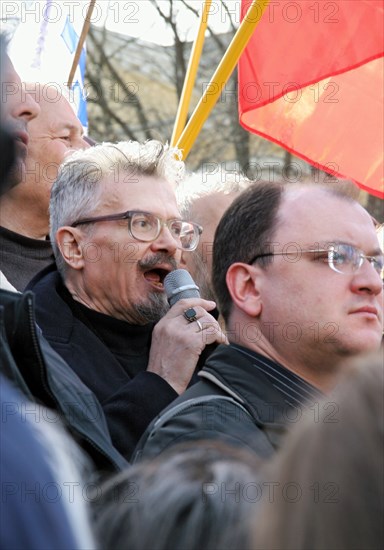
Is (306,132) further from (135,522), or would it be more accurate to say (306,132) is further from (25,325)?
(135,522)

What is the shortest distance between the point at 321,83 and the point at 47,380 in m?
3.78

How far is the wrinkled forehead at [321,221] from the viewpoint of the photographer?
Result: 3139mm

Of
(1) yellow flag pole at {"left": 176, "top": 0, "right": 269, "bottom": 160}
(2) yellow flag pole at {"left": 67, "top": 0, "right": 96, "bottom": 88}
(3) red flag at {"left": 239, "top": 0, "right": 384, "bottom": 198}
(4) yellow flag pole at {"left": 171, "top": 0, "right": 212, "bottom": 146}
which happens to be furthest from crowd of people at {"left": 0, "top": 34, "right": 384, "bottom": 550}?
(3) red flag at {"left": 239, "top": 0, "right": 384, "bottom": 198}

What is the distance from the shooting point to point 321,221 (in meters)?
3.17

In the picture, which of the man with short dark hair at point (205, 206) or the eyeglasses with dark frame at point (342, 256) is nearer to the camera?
the eyeglasses with dark frame at point (342, 256)

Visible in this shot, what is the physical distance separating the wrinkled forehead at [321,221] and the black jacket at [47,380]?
0.76 metres

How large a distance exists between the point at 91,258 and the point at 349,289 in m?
0.92

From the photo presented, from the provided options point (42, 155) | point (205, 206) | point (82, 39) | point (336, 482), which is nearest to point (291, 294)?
point (205, 206)

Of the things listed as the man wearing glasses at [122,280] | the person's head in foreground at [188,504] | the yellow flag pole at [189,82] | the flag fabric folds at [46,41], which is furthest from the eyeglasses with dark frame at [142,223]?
the person's head in foreground at [188,504]

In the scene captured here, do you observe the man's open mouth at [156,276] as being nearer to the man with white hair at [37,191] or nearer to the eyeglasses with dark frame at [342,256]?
the man with white hair at [37,191]

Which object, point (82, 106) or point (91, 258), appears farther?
point (82, 106)

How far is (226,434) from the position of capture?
2.57 meters

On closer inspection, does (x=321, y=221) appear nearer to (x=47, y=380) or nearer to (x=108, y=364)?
(x=108, y=364)

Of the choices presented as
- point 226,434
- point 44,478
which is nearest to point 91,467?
point 226,434
